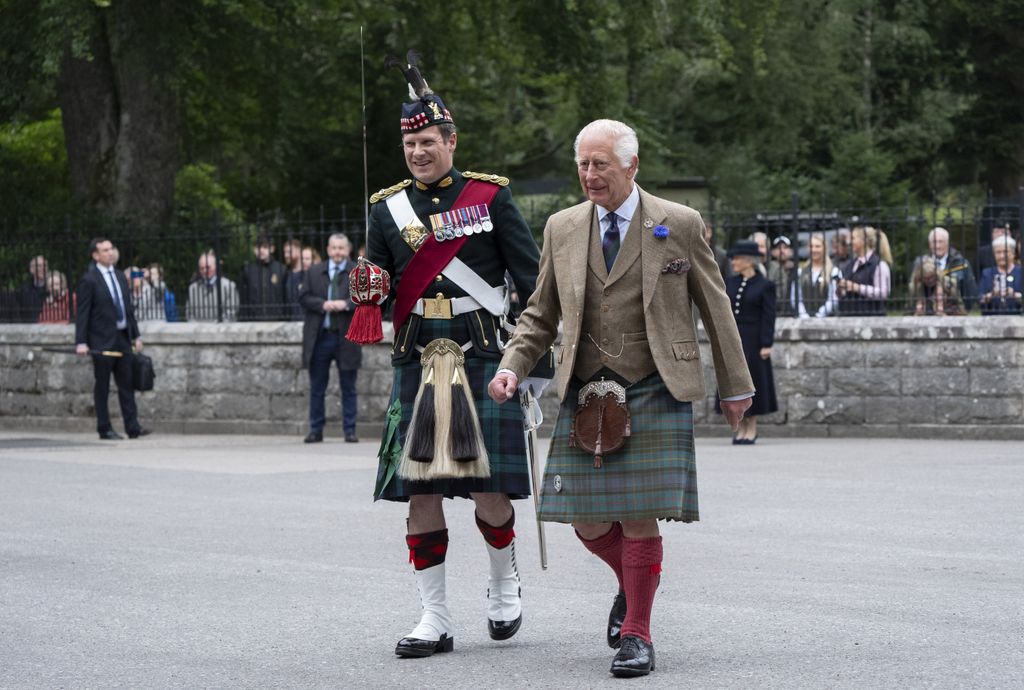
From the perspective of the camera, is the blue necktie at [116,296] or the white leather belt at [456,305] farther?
the blue necktie at [116,296]

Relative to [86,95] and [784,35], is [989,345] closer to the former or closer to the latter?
[86,95]

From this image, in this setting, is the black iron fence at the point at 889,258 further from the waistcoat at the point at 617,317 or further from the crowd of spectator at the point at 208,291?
the waistcoat at the point at 617,317

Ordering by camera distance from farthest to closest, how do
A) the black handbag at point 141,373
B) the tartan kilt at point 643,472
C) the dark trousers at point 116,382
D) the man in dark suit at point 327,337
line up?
the dark trousers at point 116,382
the black handbag at point 141,373
the man in dark suit at point 327,337
the tartan kilt at point 643,472

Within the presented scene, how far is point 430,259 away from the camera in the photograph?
6504 millimetres

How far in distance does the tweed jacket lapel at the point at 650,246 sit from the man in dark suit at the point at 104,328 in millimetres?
11898

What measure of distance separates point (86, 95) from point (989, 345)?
11.4 m

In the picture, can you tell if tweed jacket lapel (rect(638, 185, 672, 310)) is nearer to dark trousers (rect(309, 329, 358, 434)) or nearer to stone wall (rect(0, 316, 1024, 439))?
stone wall (rect(0, 316, 1024, 439))

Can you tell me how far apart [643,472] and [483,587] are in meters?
2.06

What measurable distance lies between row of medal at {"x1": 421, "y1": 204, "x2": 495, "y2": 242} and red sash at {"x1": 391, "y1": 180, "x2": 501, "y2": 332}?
0.05 ft

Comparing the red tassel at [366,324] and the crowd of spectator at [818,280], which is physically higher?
the crowd of spectator at [818,280]

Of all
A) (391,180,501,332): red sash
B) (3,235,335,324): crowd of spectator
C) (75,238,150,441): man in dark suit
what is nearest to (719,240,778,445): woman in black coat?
(3,235,335,324): crowd of spectator

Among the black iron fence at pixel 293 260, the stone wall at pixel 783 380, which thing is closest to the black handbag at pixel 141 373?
the stone wall at pixel 783 380

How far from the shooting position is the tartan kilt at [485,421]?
6.45 metres

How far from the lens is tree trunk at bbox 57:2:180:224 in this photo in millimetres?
21250
